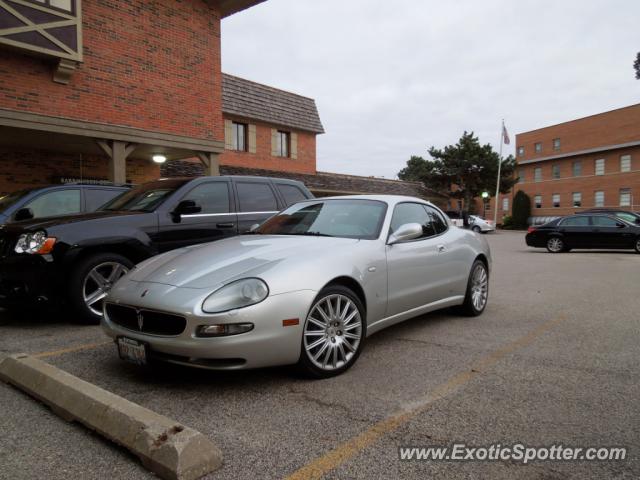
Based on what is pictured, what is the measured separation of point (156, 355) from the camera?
3109mm

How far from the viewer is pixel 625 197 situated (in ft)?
148

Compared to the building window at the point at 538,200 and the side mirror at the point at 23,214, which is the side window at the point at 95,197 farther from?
the building window at the point at 538,200

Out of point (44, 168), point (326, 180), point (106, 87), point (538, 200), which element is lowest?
point (44, 168)

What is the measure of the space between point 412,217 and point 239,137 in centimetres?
1908


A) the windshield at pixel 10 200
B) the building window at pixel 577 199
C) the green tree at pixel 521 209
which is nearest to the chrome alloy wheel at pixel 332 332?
the windshield at pixel 10 200

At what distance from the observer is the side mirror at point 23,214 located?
6.36 meters

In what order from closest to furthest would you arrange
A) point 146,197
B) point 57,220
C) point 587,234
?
1. point 57,220
2. point 146,197
3. point 587,234

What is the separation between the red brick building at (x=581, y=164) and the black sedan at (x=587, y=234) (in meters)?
34.1

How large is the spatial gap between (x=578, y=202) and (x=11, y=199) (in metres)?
53.4

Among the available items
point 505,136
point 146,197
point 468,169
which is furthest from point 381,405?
point 468,169

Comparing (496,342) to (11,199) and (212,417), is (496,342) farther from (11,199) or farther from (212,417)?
(11,199)

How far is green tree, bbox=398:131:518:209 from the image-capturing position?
45.6 metres

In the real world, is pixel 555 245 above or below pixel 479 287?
below

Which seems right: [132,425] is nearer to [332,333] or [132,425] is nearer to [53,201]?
[332,333]
